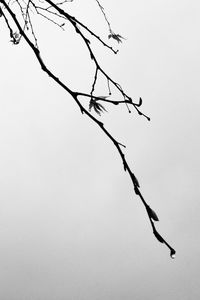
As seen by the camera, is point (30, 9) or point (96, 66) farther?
point (30, 9)

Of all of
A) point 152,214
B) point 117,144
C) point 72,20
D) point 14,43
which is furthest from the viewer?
point 14,43

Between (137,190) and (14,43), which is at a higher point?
(14,43)

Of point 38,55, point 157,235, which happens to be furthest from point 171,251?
point 38,55

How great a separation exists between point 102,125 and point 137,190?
0.35 meters

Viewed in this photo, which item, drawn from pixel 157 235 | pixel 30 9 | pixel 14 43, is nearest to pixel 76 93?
pixel 157 235

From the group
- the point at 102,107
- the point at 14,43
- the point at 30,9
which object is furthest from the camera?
the point at 30,9

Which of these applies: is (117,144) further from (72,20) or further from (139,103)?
(72,20)

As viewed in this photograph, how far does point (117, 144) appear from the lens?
5.69 ft

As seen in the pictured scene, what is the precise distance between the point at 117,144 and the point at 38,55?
2.23 feet

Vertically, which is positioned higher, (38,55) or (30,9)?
(30,9)

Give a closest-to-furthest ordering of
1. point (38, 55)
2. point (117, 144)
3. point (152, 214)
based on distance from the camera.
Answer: point (152, 214), point (117, 144), point (38, 55)

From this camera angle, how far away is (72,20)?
2.55 metres

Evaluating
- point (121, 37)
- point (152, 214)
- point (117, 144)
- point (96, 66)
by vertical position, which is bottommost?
point (152, 214)

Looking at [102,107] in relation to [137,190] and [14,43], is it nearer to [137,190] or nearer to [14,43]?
[137,190]
